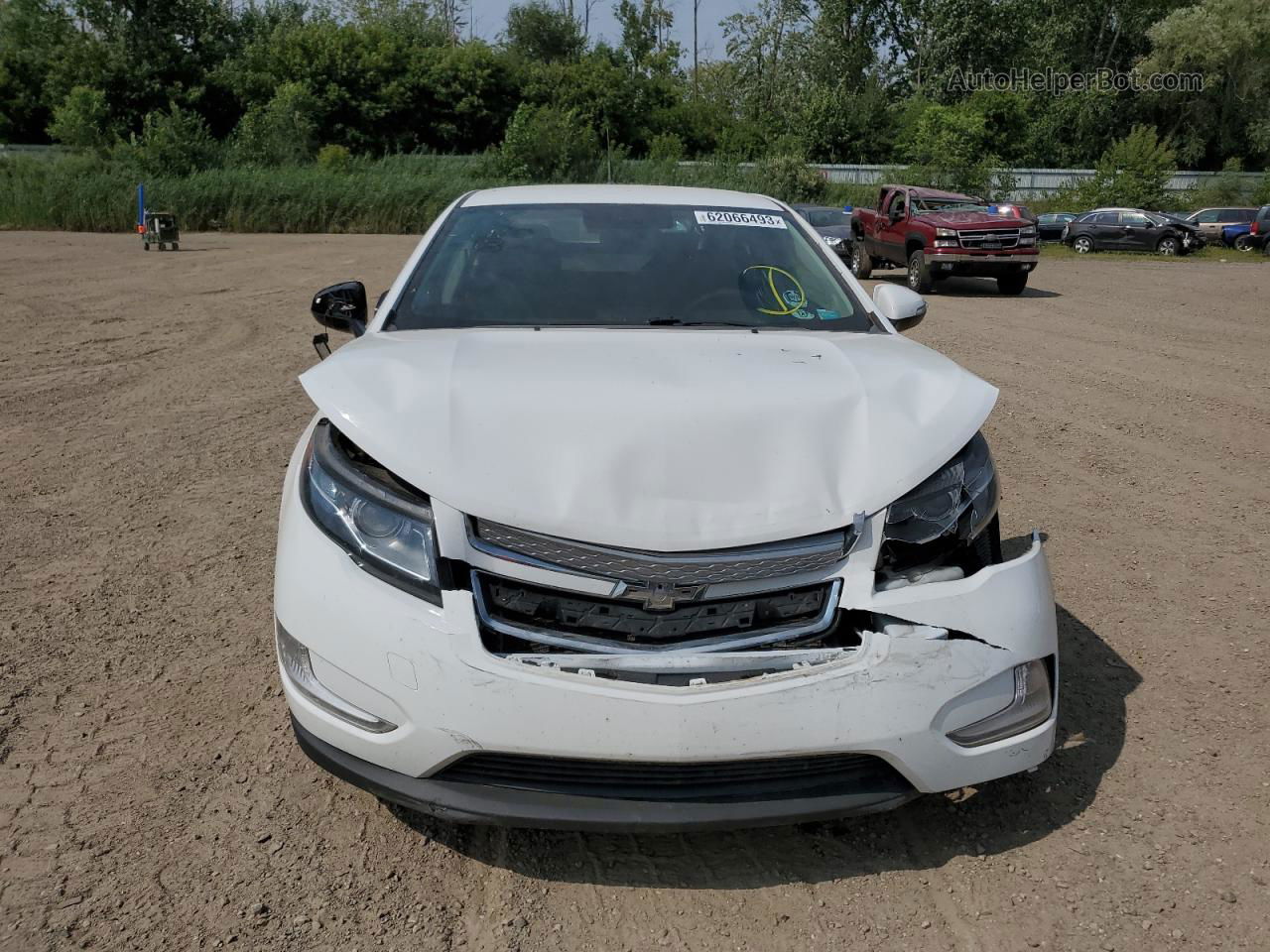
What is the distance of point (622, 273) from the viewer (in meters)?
3.88

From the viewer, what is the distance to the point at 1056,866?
2.66m

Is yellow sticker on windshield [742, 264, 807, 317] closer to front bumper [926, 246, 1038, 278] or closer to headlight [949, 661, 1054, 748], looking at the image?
headlight [949, 661, 1054, 748]

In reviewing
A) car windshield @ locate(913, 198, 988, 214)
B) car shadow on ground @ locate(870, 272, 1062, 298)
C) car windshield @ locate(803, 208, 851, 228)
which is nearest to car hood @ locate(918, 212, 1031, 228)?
car windshield @ locate(913, 198, 988, 214)

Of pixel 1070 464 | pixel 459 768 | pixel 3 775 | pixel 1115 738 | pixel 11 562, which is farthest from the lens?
pixel 1070 464

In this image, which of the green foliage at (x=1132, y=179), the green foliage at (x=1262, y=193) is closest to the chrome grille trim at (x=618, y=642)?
the green foliage at (x=1132, y=179)

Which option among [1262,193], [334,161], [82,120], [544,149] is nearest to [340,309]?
[334,161]

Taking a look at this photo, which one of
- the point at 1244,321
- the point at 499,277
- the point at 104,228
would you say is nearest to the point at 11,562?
the point at 499,277

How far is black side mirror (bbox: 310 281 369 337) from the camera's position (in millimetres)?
3917

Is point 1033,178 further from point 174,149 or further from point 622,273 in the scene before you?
point 622,273

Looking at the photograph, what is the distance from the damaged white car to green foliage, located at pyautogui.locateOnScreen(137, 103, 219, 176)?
38.9m

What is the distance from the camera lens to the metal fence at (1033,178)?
1901 inches

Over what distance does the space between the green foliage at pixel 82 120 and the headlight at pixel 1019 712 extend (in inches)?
1822

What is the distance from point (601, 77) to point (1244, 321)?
53885 mm

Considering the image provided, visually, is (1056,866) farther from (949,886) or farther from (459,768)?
(459,768)
